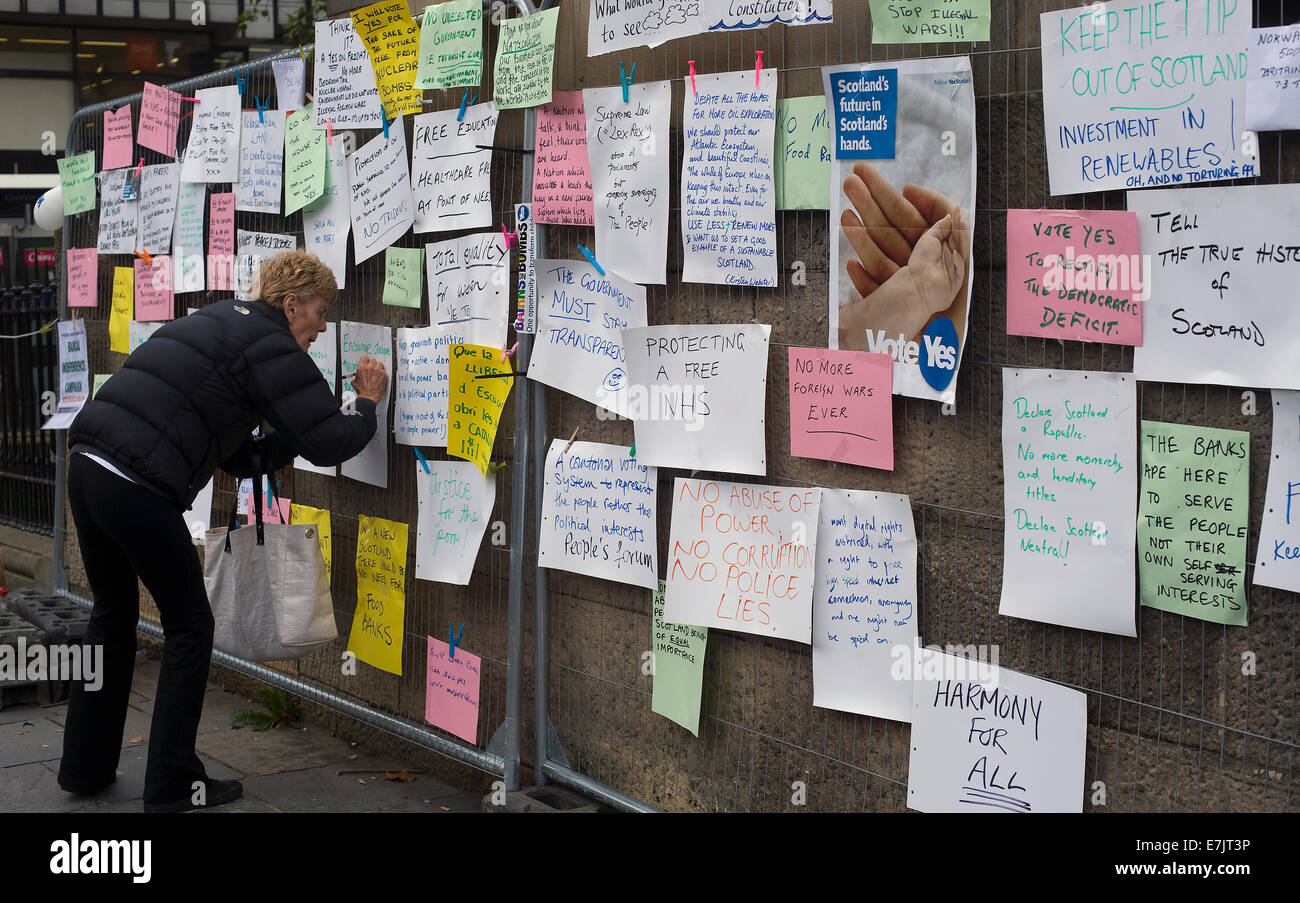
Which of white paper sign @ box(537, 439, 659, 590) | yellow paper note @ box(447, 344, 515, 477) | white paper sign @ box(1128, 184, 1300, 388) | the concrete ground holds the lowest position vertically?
the concrete ground

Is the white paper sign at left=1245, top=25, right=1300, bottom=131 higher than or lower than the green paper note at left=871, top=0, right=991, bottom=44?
lower

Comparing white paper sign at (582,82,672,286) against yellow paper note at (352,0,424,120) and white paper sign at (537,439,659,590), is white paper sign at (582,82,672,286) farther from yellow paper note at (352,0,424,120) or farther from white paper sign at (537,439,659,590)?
yellow paper note at (352,0,424,120)

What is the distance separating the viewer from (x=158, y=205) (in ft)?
22.7

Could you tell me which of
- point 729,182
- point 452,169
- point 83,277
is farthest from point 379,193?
point 83,277

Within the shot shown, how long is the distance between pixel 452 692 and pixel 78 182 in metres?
4.68

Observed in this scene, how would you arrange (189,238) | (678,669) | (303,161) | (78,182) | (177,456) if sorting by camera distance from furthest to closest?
(78,182)
(189,238)
(303,161)
(177,456)
(678,669)

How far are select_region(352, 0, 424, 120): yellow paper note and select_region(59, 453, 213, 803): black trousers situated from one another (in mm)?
1824

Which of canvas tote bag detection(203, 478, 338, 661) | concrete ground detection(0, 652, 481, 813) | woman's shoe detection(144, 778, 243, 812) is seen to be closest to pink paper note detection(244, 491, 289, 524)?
canvas tote bag detection(203, 478, 338, 661)

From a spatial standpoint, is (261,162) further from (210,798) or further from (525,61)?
(210,798)

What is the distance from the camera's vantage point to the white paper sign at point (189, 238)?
6.57 metres

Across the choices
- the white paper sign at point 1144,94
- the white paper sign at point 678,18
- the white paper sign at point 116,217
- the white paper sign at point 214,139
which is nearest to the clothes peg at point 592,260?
the white paper sign at point 678,18

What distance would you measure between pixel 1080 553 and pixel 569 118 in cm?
229

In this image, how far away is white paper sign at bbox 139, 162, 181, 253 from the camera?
679cm

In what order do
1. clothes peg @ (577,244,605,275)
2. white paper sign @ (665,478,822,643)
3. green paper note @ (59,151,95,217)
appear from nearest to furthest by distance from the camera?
white paper sign @ (665,478,822,643), clothes peg @ (577,244,605,275), green paper note @ (59,151,95,217)
